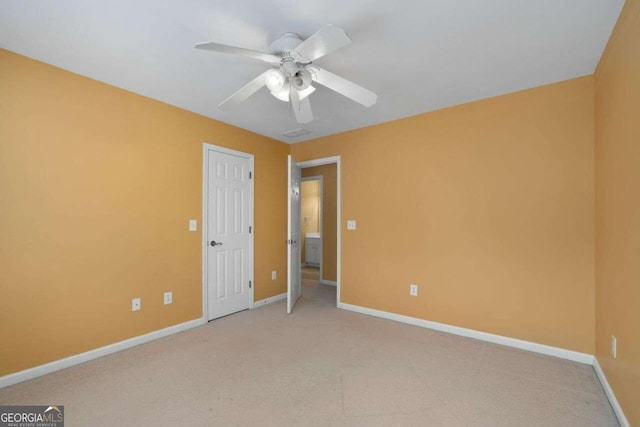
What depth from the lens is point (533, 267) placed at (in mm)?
2494

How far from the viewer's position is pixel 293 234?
12.4 feet

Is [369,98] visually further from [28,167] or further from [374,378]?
[28,167]

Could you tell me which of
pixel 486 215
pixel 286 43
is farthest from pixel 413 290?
pixel 286 43

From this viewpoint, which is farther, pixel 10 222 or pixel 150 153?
pixel 150 153

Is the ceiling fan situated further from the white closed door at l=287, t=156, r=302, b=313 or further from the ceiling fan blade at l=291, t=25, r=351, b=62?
the white closed door at l=287, t=156, r=302, b=313

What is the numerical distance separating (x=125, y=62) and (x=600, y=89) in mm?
3684

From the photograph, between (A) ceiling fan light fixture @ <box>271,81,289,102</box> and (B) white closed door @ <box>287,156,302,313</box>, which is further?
(B) white closed door @ <box>287,156,302,313</box>

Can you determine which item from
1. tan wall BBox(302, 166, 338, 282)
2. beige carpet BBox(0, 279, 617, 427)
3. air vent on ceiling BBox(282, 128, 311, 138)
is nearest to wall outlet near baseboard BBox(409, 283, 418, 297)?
beige carpet BBox(0, 279, 617, 427)

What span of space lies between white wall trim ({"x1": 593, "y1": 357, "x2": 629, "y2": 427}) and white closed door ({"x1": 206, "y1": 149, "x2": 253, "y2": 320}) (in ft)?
11.3

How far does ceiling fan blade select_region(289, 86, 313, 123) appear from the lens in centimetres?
196

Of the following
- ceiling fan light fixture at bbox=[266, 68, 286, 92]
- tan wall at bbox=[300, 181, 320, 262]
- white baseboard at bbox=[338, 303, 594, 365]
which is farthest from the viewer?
tan wall at bbox=[300, 181, 320, 262]

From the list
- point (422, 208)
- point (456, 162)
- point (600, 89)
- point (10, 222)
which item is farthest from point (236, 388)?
point (600, 89)

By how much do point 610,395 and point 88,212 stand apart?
4.14 metres

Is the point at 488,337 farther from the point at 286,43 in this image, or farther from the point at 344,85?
the point at 286,43
